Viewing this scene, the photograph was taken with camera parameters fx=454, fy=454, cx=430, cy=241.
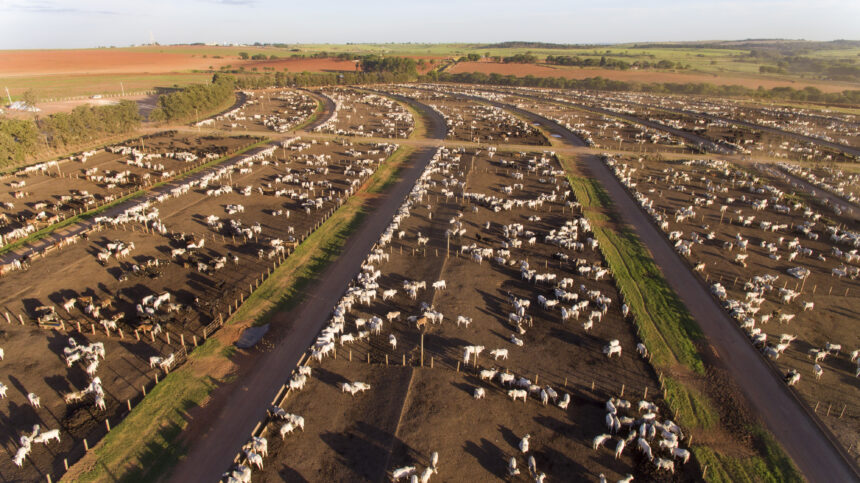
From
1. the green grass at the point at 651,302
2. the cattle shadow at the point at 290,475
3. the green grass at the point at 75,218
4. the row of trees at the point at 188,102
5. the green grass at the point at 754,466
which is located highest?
the row of trees at the point at 188,102

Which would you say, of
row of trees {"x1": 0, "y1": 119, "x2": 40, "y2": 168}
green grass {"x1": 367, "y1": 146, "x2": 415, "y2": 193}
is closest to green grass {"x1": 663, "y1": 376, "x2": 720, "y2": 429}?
green grass {"x1": 367, "y1": 146, "x2": 415, "y2": 193}

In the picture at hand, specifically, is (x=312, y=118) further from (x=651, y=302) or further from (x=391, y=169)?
(x=651, y=302)

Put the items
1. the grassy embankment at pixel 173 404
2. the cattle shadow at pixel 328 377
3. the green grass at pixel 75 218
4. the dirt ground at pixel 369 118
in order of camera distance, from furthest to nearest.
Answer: the dirt ground at pixel 369 118
the green grass at pixel 75 218
the cattle shadow at pixel 328 377
the grassy embankment at pixel 173 404

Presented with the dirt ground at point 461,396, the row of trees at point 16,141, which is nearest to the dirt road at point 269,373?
the dirt ground at point 461,396

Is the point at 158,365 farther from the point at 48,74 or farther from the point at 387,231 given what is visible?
the point at 48,74

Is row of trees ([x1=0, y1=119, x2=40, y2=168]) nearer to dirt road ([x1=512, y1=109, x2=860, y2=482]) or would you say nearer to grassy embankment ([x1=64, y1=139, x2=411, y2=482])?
grassy embankment ([x1=64, y1=139, x2=411, y2=482])

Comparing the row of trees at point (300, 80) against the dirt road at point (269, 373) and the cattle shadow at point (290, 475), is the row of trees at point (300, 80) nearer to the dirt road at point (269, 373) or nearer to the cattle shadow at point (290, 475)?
the dirt road at point (269, 373)

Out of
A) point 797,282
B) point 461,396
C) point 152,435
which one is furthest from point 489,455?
point 797,282
